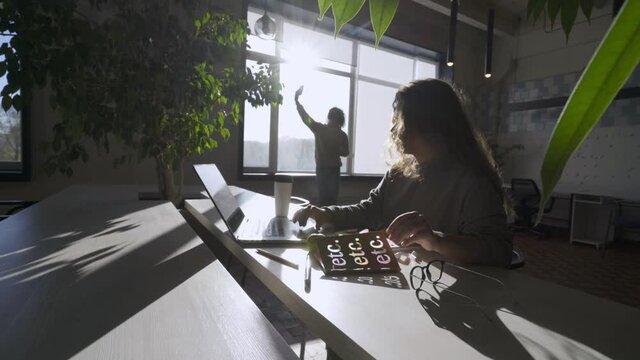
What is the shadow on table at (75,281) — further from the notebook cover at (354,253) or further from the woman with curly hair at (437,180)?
the woman with curly hair at (437,180)

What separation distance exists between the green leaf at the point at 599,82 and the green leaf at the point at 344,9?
16 centimetres

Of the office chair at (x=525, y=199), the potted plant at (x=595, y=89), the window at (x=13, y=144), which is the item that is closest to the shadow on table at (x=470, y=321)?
the potted plant at (x=595, y=89)

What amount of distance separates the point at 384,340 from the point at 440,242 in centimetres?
52

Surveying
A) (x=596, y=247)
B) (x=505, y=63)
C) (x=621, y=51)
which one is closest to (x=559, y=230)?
(x=596, y=247)

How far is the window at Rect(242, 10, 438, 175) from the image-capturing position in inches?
195

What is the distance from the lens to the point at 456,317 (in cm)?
57

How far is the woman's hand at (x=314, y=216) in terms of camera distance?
4.01 ft

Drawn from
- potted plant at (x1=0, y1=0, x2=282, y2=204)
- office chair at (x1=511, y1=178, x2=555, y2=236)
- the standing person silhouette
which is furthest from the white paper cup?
office chair at (x1=511, y1=178, x2=555, y2=236)

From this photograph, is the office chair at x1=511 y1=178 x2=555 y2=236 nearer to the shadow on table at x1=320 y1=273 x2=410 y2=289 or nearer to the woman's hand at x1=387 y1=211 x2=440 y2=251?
the woman's hand at x1=387 y1=211 x2=440 y2=251

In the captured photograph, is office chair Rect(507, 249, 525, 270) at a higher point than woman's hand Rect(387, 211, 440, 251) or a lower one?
lower

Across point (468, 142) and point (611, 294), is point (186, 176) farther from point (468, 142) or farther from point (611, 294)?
point (611, 294)

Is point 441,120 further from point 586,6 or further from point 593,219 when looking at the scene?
point 593,219

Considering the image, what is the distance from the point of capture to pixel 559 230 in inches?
235

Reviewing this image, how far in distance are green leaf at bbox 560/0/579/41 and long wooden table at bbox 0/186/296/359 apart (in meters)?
0.44
